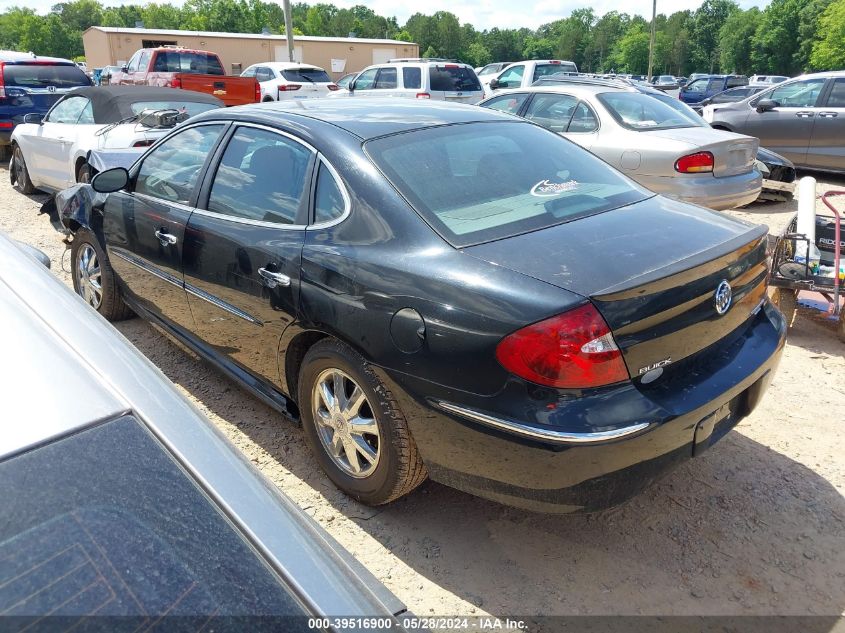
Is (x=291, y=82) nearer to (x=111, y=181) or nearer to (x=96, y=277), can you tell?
(x=96, y=277)

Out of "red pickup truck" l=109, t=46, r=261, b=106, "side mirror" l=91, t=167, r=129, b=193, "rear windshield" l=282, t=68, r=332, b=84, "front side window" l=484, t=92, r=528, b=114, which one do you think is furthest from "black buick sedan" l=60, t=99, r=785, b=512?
"rear windshield" l=282, t=68, r=332, b=84

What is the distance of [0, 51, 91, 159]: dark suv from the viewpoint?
11461 millimetres

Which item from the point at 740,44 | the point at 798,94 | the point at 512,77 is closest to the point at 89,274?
the point at 798,94

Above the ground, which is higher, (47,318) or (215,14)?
(215,14)

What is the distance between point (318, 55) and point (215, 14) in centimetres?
3668

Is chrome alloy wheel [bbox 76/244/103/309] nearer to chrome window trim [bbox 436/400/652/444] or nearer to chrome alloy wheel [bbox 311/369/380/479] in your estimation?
chrome alloy wheel [bbox 311/369/380/479]

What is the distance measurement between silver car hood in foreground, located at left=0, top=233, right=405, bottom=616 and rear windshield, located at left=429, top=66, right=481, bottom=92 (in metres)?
14.4

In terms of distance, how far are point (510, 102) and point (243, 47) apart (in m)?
33.2

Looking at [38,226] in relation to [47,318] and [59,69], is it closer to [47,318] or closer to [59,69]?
[59,69]

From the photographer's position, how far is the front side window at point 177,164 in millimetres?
3705

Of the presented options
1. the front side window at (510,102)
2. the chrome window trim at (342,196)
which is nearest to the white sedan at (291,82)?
the front side window at (510,102)

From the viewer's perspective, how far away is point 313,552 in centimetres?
126

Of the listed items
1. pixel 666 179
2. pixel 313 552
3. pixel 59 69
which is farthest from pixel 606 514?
pixel 59 69

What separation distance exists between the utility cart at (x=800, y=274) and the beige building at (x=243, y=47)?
3408cm
